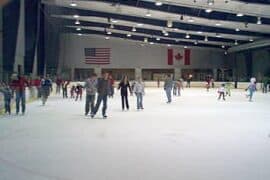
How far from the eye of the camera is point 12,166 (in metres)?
5.92

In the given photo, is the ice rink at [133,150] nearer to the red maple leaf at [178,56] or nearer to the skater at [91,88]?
the skater at [91,88]

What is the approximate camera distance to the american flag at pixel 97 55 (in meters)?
47.3

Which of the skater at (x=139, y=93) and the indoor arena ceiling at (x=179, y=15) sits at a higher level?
the indoor arena ceiling at (x=179, y=15)

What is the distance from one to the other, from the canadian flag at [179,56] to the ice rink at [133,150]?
3721 cm

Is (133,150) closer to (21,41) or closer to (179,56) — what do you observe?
(21,41)

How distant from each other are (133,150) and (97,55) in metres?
41.2

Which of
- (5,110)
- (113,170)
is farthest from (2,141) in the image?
(5,110)

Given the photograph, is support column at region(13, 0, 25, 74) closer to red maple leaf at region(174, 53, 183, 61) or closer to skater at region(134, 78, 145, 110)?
skater at region(134, 78, 145, 110)

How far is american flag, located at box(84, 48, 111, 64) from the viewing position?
1863 inches

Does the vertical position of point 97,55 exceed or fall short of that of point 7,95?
it exceeds it

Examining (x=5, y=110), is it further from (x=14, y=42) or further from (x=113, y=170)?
(x=113, y=170)

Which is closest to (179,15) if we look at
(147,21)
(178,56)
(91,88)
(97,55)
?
(147,21)

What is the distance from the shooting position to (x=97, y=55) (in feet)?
157

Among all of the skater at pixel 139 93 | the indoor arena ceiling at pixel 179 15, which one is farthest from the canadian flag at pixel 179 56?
the skater at pixel 139 93
